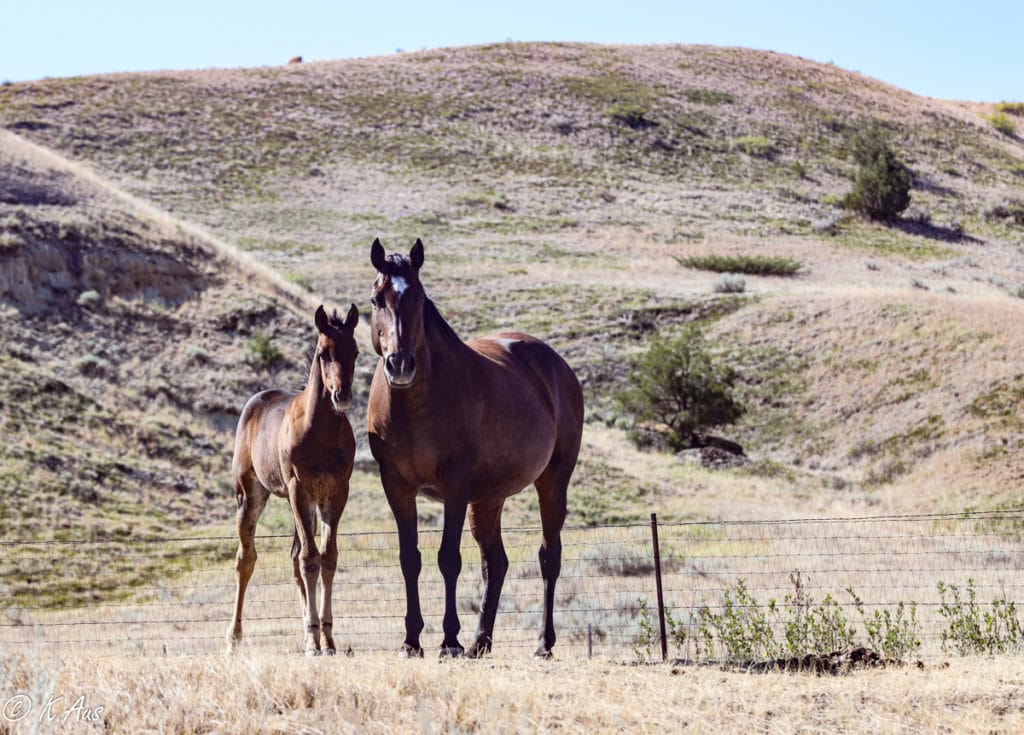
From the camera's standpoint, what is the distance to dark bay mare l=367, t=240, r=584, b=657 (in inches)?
301

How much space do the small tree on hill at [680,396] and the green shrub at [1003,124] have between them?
205 ft

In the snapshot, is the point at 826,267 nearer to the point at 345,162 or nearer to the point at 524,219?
the point at 524,219

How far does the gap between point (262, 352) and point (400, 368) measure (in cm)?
2392

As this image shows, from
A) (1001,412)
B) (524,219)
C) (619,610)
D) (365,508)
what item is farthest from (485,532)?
(524,219)

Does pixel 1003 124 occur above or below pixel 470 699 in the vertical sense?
above

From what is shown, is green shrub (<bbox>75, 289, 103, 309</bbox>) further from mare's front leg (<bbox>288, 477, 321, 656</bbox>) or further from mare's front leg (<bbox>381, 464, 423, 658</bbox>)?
mare's front leg (<bbox>381, 464, 423, 658</bbox>)

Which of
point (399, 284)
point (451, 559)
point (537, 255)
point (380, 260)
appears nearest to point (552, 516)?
point (451, 559)

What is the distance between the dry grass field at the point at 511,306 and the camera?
6.67 meters

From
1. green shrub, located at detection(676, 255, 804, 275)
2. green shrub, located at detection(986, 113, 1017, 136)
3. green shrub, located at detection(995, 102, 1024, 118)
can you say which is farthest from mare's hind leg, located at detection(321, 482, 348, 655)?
green shrub, located at detection(995, 102, 1024, 118)

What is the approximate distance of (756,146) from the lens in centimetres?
7200

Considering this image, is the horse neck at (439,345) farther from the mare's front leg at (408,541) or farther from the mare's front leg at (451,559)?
the mare's front leg at (451,559)

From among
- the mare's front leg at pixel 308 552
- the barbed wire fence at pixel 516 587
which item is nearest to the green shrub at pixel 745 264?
the barbed wire fence at pixel 516 587

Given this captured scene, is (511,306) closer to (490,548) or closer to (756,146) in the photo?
(756,146)

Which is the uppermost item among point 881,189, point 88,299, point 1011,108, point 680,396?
point 1011,108
